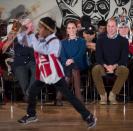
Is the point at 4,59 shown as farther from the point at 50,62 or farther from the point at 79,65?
the point at 50,62

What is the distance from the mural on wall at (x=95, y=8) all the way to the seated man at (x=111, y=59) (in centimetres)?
177

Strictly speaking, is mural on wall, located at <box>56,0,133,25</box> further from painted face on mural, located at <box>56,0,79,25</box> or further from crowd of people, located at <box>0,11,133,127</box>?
crowd of people, located at <box>0,11,133,127</box>

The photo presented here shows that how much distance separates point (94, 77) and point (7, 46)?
5.38ft

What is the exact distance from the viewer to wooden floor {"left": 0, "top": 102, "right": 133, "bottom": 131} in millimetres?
6129

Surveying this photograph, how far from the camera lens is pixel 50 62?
20.1 feet

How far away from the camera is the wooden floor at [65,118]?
6129 millimetres

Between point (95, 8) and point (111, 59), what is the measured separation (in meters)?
2.20

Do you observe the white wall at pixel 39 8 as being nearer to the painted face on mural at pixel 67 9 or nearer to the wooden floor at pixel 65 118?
the painted face on mural at pixel 67 9

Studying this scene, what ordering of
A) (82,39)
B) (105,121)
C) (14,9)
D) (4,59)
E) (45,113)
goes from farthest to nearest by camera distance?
1. (14,9)
2. (4,59)
3. (82,39)
4. (45,113)
5. (105,121)

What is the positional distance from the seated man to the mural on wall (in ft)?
5.81

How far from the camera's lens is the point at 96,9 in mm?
10430

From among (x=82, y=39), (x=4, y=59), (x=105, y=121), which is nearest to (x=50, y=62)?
(x=105, y=121)

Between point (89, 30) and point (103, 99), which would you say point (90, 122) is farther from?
point (89, 30)

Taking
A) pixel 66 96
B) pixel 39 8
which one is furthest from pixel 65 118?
pixel 39 8
